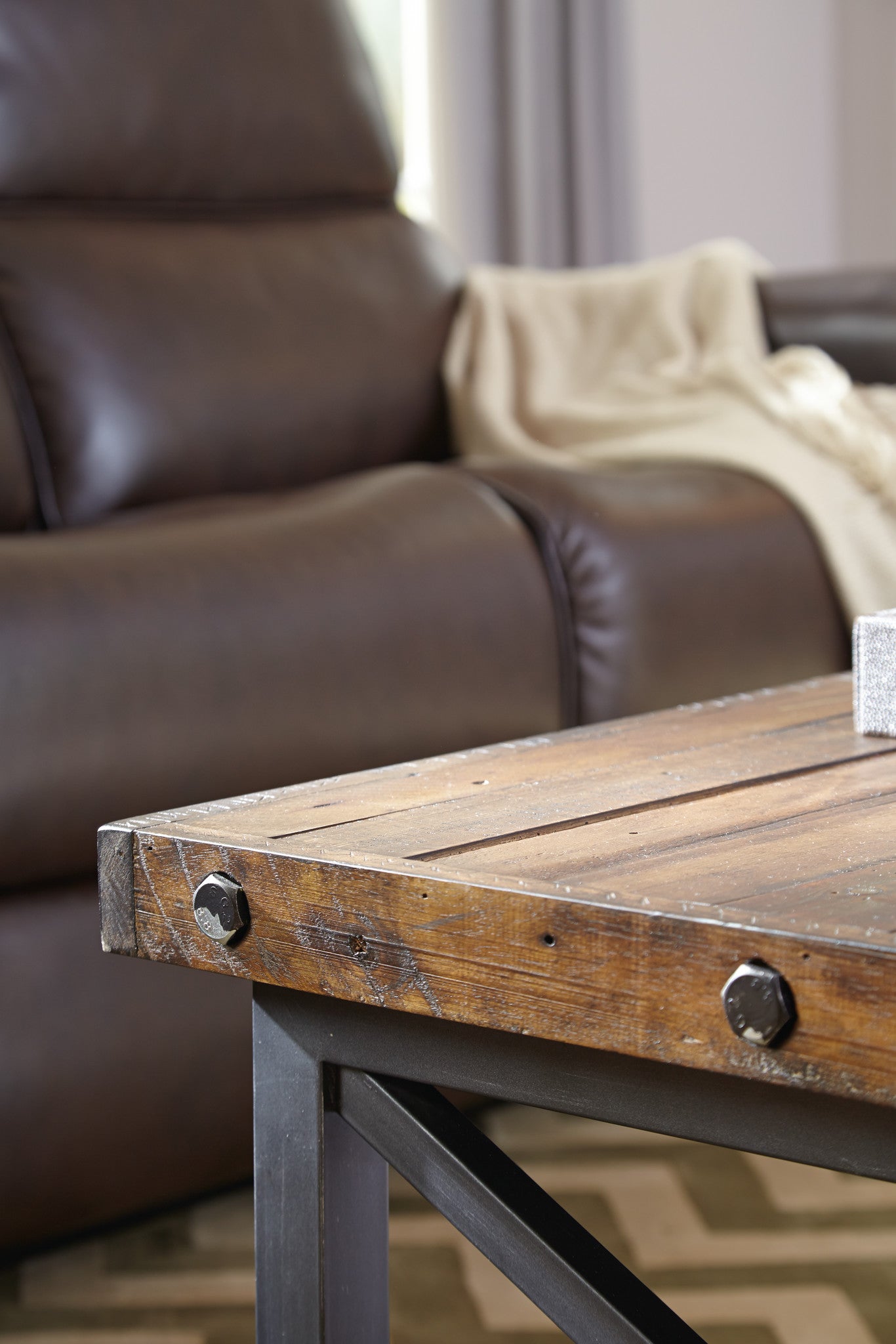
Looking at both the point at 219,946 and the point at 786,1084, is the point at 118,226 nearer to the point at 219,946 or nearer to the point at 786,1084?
the point at 219,946

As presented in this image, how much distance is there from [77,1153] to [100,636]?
326mm

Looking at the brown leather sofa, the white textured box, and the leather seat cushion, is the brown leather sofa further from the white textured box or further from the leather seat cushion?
the white textured box

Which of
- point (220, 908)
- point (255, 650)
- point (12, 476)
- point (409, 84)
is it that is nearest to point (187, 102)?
point (12, 476)

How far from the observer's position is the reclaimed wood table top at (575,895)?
17.3 inches

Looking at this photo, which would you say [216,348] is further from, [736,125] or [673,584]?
[736,125]

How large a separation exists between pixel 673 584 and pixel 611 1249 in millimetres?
545

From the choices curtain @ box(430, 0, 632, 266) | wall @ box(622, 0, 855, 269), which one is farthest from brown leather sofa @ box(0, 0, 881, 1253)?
wall @ box(622, 0, 855, 269)

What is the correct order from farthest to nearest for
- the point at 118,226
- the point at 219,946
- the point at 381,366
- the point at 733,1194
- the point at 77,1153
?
the point at 381,366, the point at 118,226, the point at 733,1194, the point at 77,1153, the point at 219,946

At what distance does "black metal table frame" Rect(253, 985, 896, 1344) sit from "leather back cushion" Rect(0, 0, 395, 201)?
49.4 inches

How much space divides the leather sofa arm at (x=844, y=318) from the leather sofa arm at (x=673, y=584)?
38 cm

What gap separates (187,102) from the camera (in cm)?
172

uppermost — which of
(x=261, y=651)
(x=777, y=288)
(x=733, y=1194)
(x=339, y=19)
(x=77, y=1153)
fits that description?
(x=339, y=19)

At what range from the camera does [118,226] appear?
5.42 ft

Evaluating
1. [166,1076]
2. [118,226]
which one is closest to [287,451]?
[118,226]
